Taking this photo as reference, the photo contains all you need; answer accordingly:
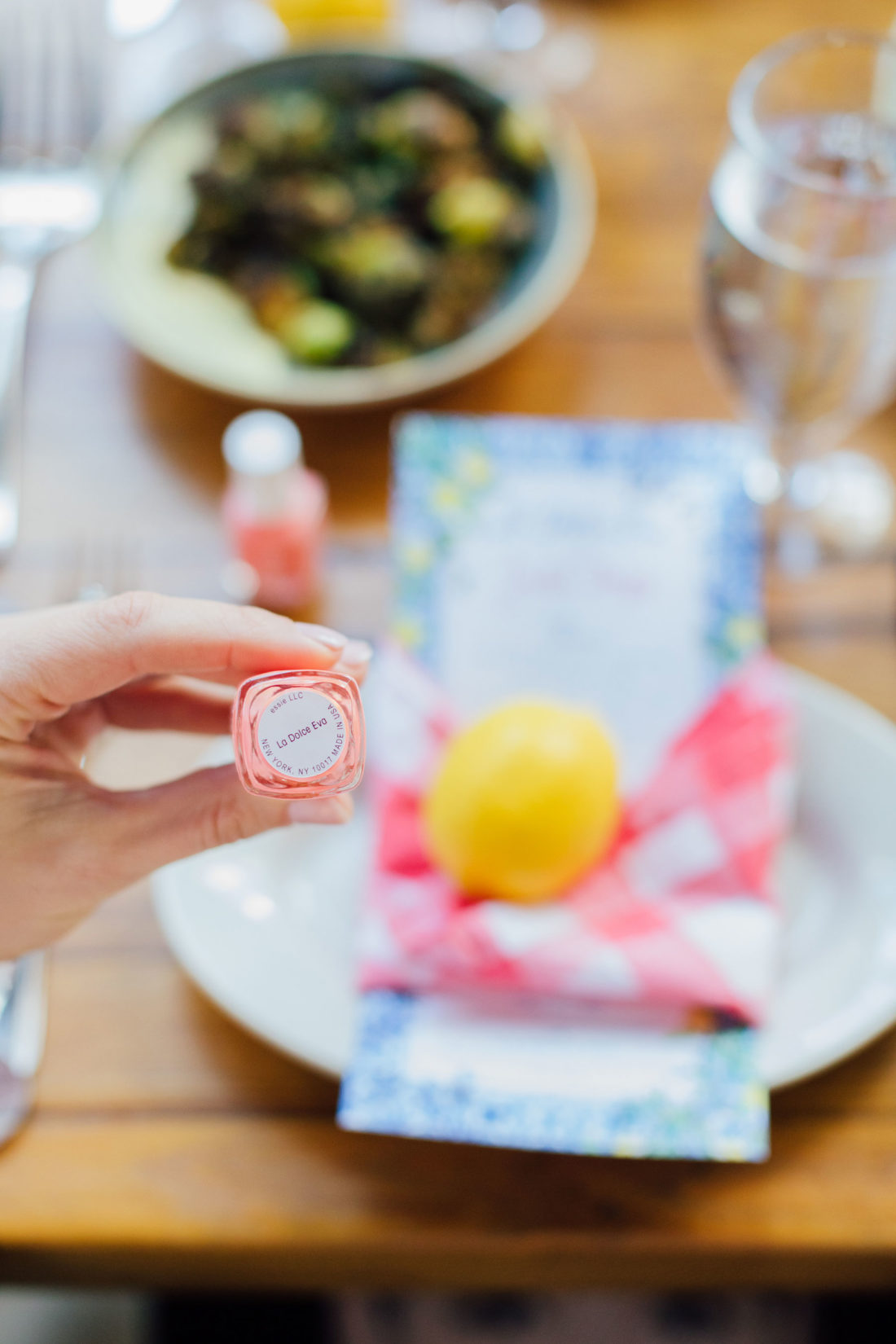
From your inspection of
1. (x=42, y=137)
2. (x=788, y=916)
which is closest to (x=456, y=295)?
(x=42, y=137)

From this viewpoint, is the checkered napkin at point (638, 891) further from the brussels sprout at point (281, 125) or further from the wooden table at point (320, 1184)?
the brussels sprout at point (281, 125)

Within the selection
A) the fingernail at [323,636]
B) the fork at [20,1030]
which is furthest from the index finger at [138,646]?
the fork at [20,1030]

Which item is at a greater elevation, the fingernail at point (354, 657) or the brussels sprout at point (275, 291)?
the brussels sprout at point (275, 291)

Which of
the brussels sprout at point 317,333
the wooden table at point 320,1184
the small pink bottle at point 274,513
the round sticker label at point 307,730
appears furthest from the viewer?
the brussels sprout at point 317,333

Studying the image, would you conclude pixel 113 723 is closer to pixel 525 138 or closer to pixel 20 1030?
→ pixel 20 1030

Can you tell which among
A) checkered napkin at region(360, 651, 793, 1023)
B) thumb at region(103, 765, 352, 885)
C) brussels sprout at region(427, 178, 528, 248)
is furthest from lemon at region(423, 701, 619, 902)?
brussels sprout at region(427, 178, 528, 248)

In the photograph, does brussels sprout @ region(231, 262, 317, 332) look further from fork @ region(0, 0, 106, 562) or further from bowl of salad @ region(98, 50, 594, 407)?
fork @ region(0, 0, 106, 562)
